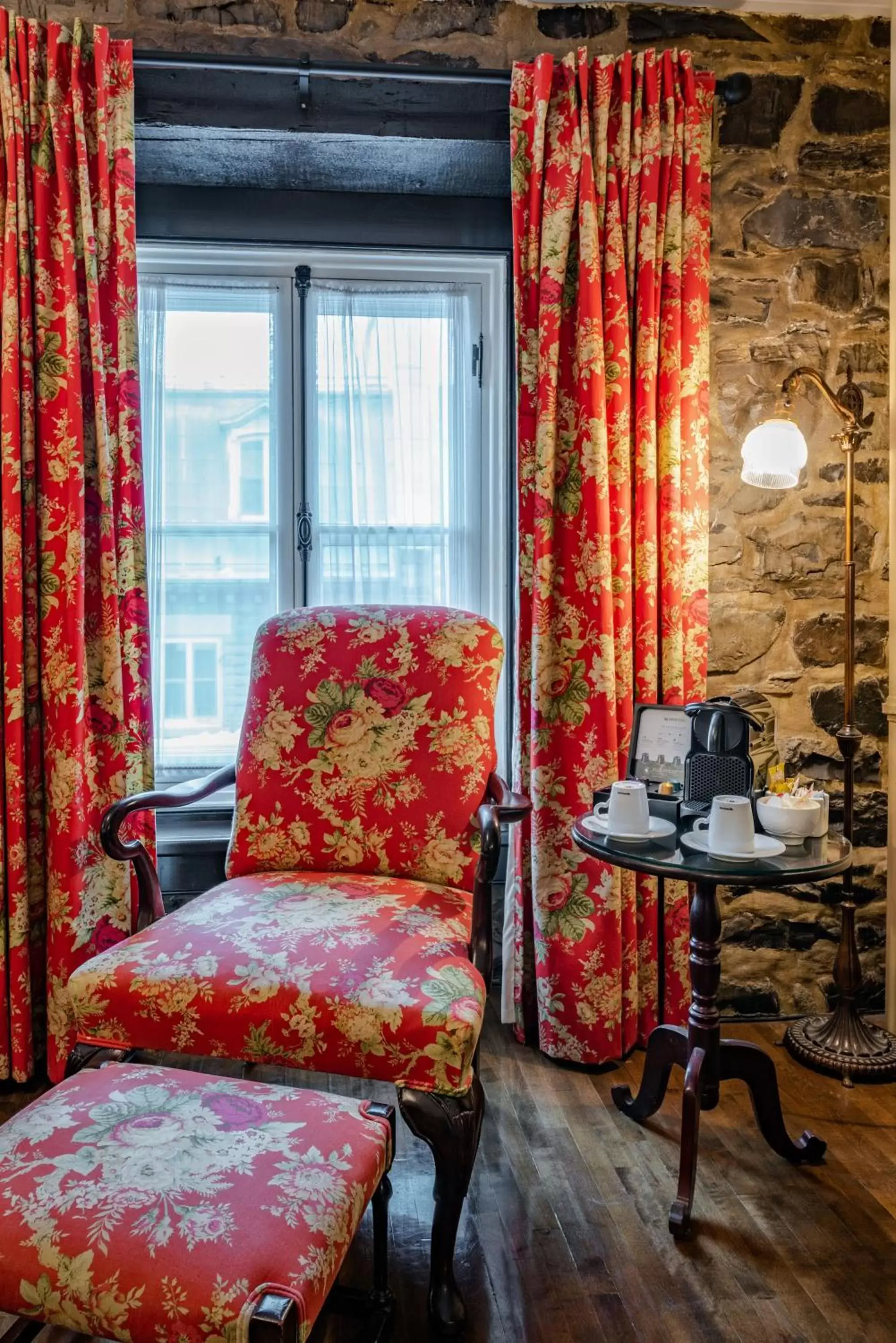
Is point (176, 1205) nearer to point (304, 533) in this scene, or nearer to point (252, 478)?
point (304, 533)

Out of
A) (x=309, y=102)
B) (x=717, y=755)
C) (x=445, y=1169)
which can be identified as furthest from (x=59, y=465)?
(x=445, y=1169)

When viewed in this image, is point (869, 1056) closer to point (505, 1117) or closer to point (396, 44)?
point (505, 1117)

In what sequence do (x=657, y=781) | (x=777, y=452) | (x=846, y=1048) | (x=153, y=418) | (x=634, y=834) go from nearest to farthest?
(x=634, y=834), (x=657, y=781), (x=777, y=452), (x=846, y=1048), (x=153, y=418)

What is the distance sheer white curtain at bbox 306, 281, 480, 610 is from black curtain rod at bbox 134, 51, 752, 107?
561 millimetres

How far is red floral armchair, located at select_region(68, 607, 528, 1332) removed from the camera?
153 cm

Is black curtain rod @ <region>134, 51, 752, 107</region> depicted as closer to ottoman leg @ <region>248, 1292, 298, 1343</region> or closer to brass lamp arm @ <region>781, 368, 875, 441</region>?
brass lamp arm @ <region>781, 368, 875, 441</region>

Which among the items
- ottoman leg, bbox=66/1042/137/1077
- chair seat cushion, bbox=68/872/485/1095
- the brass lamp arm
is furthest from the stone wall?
ottoman leg, bbox=66/1042/137/1077

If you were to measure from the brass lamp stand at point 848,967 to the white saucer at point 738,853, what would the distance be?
690 mm

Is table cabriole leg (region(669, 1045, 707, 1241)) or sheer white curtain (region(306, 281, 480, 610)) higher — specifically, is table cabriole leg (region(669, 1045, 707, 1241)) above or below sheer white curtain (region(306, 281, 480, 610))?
below

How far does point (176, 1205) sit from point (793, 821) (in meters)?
1.27

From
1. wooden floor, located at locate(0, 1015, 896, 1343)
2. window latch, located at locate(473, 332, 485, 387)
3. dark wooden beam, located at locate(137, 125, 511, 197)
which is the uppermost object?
dark wooden beam, located at locate(137, 125, 511, 197)

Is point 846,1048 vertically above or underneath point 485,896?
underneath

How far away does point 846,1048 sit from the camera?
2.38 meters

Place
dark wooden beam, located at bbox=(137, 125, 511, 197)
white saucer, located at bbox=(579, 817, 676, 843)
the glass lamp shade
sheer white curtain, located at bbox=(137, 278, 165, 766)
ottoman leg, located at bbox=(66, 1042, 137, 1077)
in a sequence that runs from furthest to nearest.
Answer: sheer white curtain, located at bbox=(137, 278, 165, 766)
dark wooden beam, located at bbox=(137, 125, 511, 197)
the glass lamp shade
white saucer, located at bbox=(579, 817, 676, 843)
ottoman leg, located at bbox=(66, 1042, 137, 1077)
